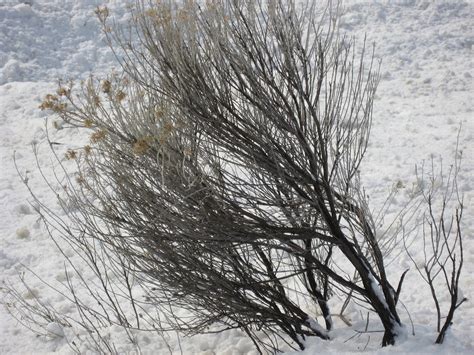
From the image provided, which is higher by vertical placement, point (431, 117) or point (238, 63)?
point (238, 63)

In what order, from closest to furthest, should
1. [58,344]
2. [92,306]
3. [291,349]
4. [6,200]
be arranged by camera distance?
[291,349] < [58,344] < [92,306] < [6,200]

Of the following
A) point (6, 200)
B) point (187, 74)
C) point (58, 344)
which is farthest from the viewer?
point (6, 200)

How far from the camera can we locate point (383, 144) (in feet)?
26.9

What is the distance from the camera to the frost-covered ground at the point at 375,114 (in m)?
5.01

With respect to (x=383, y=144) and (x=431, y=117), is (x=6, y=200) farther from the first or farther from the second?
(x=431, y=117)

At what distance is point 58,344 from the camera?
5254mm

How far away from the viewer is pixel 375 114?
Result: 9.09 meters

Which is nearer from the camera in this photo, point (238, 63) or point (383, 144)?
point (238, 63)

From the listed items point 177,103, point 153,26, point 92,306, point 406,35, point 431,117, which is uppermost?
point 153,26

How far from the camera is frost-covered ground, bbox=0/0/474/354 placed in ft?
16.4

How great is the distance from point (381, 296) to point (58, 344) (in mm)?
3258

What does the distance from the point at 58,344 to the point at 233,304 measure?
2352mm

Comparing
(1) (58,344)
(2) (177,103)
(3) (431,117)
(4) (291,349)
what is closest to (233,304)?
(4) (291,349)

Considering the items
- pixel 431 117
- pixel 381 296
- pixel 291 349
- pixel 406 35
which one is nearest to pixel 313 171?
pixel 381 296
